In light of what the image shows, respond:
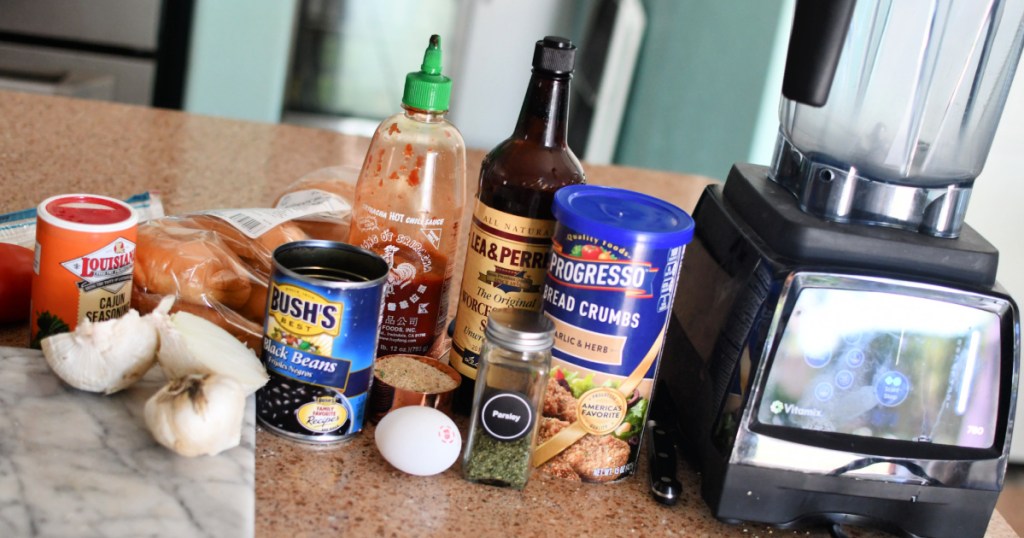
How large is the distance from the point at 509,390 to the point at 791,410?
0.76 ft

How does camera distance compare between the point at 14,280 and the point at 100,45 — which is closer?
the point at 14,280

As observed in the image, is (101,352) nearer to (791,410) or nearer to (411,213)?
(411,213)

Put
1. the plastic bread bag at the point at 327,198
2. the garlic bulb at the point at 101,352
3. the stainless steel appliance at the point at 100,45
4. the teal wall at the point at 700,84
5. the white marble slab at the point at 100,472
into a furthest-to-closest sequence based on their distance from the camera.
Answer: the stainless steel appliance at the point at 100,45, the teal wall at the point at 700,84, the plastic bread bag at the point at 327,198, the garlic bulb at the point at 101,352, the white marble slab at the point at 100,472

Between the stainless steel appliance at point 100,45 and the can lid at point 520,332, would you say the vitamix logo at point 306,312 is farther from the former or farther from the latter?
the stainless steel appliance at point 100,45

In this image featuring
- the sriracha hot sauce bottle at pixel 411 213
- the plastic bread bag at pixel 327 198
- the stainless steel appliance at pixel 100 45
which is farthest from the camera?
the stainless steel appliance at pixel 100 45

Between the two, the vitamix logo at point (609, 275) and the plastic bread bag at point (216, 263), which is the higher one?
the vitamix logo at point (609, 275)

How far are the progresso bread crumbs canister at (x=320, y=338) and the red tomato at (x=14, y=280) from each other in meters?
0.28

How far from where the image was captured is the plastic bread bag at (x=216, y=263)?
2.96 feet

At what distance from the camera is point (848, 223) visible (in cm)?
84

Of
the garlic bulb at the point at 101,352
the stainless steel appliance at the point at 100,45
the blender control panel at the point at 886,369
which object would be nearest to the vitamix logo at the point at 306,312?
the garlic bulb at the point at 101,352

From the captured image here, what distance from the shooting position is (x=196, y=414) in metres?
0.71

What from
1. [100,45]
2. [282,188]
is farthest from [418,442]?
[100,45]

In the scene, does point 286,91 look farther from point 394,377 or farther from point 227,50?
point 394,377

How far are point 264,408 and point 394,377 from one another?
0.38 ft
